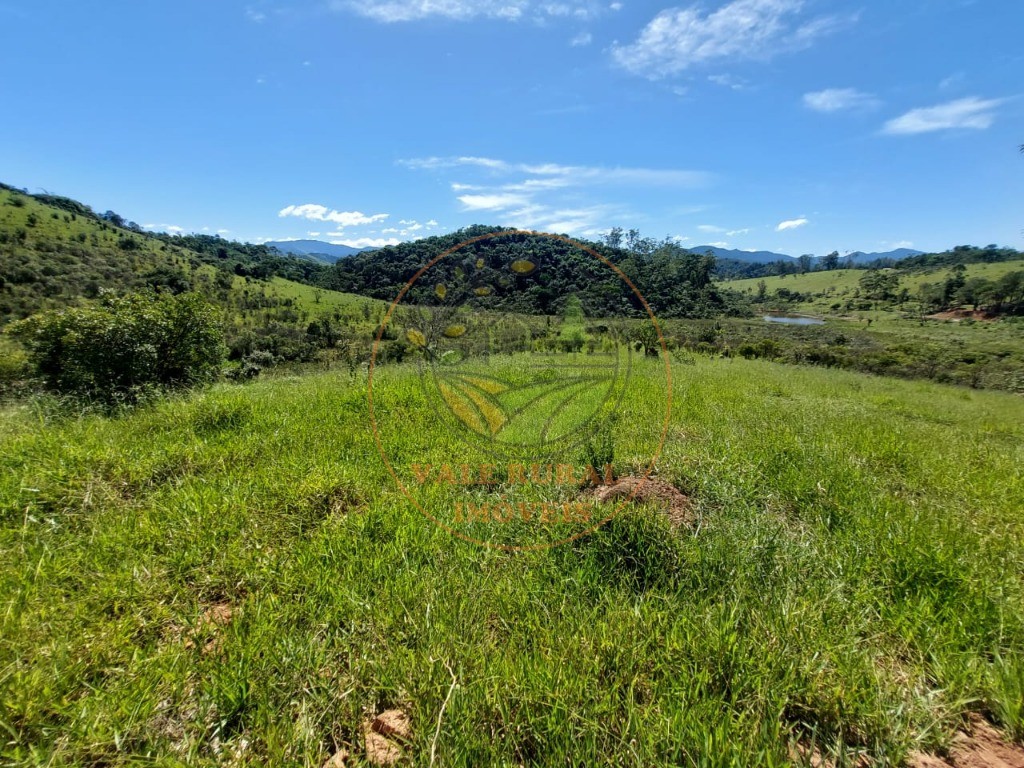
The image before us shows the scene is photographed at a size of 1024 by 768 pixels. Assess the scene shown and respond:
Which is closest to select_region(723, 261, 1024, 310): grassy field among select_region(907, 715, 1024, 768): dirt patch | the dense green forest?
the dense green forest

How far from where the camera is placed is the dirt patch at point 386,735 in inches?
51.9

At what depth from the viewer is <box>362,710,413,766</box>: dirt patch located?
132 centimetres

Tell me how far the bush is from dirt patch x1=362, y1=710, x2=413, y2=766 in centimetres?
763

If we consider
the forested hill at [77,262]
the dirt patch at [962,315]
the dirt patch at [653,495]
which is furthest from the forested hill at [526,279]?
the dirt patch at [962,315]

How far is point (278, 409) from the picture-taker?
4805mm

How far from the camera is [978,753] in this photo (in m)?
1.34

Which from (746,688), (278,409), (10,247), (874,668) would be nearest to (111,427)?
(278,409)

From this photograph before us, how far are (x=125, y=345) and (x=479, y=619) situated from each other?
32.4 ft

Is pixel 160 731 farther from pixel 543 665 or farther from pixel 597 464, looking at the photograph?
pixel 597 464

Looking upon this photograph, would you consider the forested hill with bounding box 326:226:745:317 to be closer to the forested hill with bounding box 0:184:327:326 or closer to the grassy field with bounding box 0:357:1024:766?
the grassy field with bounding box 0:357:1024:766

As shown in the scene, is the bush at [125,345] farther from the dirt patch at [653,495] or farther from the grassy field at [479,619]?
the dirt patch at [653,495]

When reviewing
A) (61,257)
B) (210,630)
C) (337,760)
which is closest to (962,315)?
(337,760)

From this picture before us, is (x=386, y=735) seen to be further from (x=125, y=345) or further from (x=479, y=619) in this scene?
(x=125, y=345)

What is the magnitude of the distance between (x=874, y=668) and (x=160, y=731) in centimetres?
262
